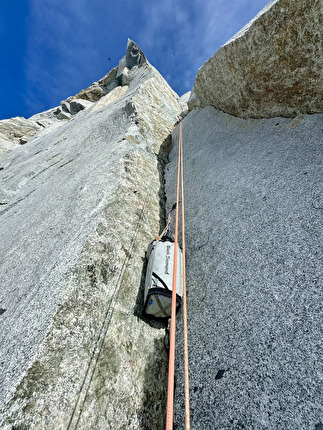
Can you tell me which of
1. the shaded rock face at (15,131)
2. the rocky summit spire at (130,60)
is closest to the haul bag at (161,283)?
the shaded rock face at (15,131)

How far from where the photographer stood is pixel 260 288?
3.99m

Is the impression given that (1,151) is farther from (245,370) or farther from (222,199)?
(245,370)

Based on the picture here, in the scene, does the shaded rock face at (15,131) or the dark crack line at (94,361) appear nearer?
the dark crack line at (94,361)

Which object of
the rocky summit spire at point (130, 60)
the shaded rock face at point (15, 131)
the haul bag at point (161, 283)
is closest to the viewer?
the haul bag at point (161, 283)

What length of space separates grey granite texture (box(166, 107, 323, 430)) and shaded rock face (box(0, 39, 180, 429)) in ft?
3.03

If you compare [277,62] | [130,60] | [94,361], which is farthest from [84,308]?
[130,60]

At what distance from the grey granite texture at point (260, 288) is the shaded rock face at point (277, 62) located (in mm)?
700

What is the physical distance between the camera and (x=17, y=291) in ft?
16.0

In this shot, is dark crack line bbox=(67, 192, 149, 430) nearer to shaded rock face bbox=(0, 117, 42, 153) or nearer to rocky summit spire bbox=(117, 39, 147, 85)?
shaded rock face bbox=(0, 117, 42, 153)

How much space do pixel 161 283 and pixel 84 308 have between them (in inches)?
63.9

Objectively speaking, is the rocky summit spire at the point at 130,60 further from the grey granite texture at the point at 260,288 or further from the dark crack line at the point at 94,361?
the dark crack line at the point at 94,361

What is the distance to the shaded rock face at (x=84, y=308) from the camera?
2.96 meters

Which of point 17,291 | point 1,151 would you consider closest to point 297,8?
point 17,291

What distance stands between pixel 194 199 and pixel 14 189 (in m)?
11.1
